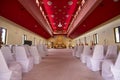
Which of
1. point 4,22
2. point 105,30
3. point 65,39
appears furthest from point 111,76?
point 65,39

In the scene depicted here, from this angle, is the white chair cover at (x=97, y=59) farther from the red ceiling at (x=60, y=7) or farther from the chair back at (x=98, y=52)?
the red ceiling at (x=60, y=7)

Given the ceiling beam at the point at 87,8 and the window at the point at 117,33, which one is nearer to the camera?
the ceiling beam at the point at 87,8

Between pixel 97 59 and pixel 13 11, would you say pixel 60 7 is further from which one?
pixel 97 59

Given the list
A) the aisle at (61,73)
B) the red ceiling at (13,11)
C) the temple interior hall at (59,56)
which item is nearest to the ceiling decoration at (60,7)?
the temple interior hall at (59,56)

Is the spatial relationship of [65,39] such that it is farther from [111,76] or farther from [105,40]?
[111,76]

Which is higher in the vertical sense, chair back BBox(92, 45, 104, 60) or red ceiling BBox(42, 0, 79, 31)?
red ceiling BBox(42, 0, 79, 31)

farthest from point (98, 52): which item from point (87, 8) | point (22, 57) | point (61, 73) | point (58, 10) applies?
point (58, 10)

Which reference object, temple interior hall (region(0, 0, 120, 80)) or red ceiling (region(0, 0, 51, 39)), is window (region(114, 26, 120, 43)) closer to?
temple interior hall (region(0, 0, 120, 80))

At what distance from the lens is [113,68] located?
3393 millimetres

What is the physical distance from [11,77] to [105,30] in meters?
10.4

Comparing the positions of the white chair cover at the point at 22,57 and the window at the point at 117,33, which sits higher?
the window at the point at 117,33

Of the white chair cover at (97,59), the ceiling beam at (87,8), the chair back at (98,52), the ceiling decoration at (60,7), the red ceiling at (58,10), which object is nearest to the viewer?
the white chair cover at (97,59)

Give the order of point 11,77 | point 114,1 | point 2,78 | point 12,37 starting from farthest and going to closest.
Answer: point 12,37
point 114,1
point 11,77
point 2,78

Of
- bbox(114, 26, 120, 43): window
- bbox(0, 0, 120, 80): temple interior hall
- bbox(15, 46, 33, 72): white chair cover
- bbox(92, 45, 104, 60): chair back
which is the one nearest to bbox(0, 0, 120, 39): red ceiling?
bbox(0, 0, 120, 80): temple interior hall
